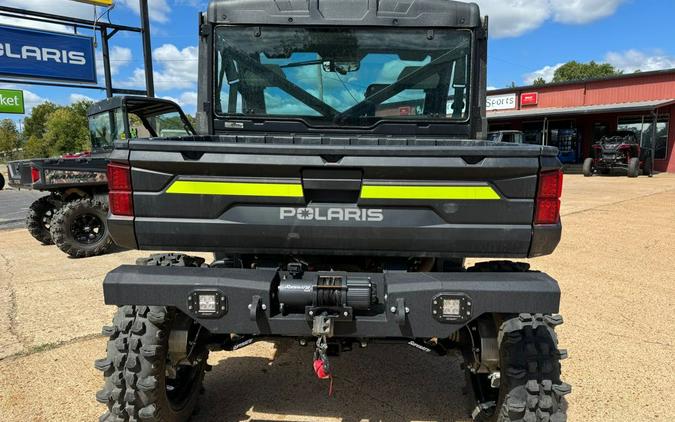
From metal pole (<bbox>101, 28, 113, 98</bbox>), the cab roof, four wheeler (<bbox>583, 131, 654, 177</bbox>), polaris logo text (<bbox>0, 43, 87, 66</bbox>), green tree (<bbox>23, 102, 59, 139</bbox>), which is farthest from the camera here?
green tree (<bbox>23, 102, 59, 139</bbox>)

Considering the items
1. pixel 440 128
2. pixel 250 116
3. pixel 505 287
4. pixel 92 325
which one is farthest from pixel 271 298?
pixel 92 325

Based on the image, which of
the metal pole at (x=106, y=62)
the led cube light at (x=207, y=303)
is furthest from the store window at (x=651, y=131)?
the led cube light at (x=207, y=303)

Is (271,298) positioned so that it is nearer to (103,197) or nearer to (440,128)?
(440,128)

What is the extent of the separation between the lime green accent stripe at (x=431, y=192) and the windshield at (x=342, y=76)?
1222 millimetres

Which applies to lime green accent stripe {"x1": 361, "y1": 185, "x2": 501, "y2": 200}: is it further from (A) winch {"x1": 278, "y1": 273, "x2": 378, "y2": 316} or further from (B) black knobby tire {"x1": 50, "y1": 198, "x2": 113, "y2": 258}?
(B) black knobby tire {"x1": 50, "y1": 198, "x2": 113, "y2": 258}

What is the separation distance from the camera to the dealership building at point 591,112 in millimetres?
21953

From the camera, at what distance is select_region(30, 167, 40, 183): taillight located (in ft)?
23.6

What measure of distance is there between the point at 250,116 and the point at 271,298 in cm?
163

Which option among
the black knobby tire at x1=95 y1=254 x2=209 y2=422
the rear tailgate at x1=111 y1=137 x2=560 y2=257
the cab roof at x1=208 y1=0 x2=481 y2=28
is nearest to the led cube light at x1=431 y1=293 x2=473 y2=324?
the rear tailgate at x1=111 y1=137 x2=560 y2=257

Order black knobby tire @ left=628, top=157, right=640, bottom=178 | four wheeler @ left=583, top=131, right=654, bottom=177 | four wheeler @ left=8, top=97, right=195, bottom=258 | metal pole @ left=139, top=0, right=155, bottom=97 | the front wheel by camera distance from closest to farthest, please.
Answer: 1. the front wheel
2. four wheeler @ left=8, top=97, right=195, bottom=258
3. metal pole @ left=139, top=0, right=155, bottom=97
4. black knobby tire @ left=628, top=157, right=640, bottom=178
5. four wheeler @ left=583, top=131, right=654, bottom=177

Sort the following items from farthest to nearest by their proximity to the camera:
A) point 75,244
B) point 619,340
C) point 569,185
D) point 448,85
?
point 569,185 → point 75,244 → point 619,340 → point 448,85

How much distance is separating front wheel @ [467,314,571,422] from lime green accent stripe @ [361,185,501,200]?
1.98 ft

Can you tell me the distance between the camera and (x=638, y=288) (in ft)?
17.6

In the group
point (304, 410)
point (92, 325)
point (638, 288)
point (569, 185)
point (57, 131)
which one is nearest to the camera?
point (304, 410)
